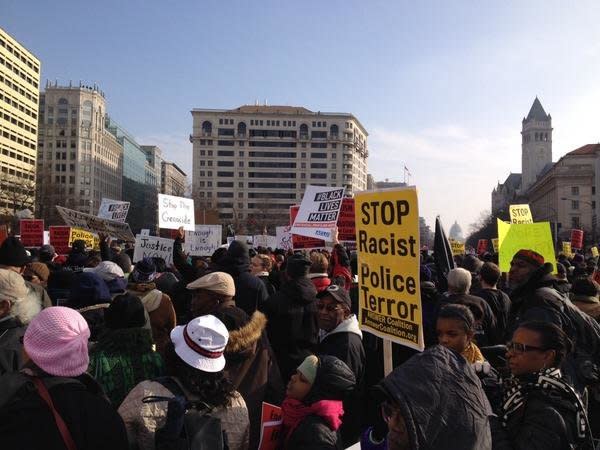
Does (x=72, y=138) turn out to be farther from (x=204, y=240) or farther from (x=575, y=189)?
(x=204, y=240)

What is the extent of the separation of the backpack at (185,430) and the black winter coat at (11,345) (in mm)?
1442

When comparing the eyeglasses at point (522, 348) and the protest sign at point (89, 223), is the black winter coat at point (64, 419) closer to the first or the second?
the eyeglasses at point (522, 348)

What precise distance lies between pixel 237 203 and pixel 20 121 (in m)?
49.3

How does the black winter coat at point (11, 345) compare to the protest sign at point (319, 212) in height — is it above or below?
below

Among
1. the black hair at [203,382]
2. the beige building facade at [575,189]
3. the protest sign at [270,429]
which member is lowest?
the protest sign at [270,429]

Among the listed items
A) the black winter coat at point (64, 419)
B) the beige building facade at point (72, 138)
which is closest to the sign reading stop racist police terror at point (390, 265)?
the black winter coat at point (64, 419)

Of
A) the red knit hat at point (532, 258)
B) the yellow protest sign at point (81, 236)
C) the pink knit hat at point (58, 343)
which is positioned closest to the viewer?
the pink knit hat at point (58, 343)

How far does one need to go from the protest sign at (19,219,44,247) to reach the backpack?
621 inches

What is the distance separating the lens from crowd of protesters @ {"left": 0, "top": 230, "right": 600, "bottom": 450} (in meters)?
2.27

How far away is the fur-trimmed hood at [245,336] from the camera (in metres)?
3.58

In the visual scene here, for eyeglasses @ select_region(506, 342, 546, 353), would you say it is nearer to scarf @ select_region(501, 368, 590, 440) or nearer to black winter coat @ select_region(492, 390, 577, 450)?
scarf @ select_region(501, 368, 590, 440)

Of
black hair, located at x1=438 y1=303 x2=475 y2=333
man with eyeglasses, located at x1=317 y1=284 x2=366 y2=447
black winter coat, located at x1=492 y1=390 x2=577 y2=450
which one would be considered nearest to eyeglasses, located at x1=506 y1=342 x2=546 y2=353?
black winter coat, located at x1=492 y1=390 x2=577 y2=450

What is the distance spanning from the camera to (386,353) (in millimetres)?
4211

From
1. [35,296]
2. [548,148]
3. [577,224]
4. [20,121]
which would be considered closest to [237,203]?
[20,121]
